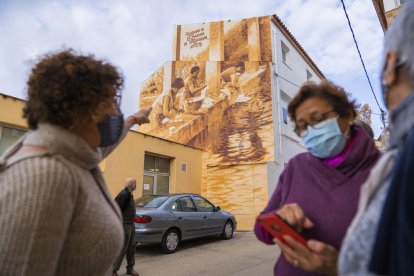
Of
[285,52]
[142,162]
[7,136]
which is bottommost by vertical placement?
[142,162]

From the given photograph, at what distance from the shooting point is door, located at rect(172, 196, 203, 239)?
9.06 meters

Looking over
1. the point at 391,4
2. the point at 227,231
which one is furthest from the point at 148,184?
the point at 391,4

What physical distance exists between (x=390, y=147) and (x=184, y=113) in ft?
54.0

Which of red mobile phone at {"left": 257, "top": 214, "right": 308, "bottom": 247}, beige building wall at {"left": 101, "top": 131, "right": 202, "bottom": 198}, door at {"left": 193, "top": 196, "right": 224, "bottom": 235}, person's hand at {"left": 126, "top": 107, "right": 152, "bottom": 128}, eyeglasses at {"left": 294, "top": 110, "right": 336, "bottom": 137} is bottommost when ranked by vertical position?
door at {"left": 193, "top": 196, "right": 224, "bottom": 235}

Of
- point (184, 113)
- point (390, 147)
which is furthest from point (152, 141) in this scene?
point (390, 147)

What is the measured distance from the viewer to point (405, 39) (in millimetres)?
1005

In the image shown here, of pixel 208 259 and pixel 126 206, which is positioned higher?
pixel 126 206

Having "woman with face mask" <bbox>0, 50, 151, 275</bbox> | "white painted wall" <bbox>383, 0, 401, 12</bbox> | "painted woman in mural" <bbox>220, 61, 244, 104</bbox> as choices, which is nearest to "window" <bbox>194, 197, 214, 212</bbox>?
"painted woman in mural" <bbox>220, 61, 244, 104</bbox>

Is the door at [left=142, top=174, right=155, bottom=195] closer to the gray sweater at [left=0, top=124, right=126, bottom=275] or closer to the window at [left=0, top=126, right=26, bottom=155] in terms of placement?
the window at [left=0, top=126, right=26, bottom=155]

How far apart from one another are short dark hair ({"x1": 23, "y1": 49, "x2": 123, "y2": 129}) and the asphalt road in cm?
564

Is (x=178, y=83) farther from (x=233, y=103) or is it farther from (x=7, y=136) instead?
(x=7, y=136)

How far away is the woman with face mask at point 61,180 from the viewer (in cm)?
122

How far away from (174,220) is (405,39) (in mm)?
8341

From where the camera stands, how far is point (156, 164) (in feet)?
46.2
